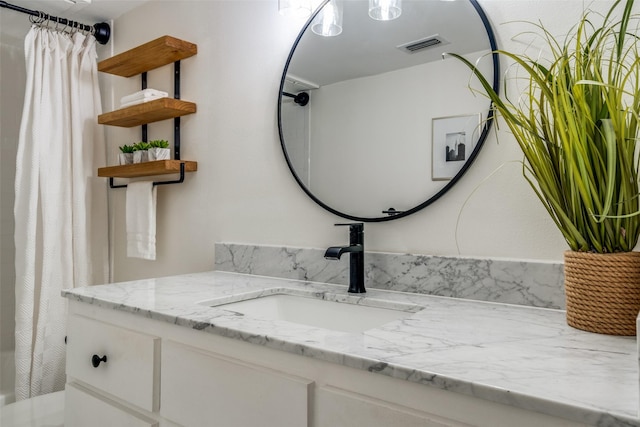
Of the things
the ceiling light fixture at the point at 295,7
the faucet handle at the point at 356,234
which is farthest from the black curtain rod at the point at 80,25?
the faucet handle at the point at 356,234

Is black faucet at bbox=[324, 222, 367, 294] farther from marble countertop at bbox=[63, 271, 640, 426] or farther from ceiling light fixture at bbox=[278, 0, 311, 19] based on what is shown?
ceiling light fixture at bbox=[278, 0, 311, 19]

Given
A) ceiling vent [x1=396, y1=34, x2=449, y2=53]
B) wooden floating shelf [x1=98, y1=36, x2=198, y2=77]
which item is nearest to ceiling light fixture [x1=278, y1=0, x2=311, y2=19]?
ceiling vent [x1=396, y1=34, x2=449, y2=53]

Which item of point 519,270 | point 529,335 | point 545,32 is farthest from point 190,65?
point 529,335

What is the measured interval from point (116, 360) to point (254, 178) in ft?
2.67

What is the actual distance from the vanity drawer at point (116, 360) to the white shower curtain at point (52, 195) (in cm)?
96

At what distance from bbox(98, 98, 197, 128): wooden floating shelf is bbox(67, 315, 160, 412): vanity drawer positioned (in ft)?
3.08

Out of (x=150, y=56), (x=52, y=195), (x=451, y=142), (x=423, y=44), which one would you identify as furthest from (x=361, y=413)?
(x=52, y=195)

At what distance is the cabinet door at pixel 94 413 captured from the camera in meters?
1.07

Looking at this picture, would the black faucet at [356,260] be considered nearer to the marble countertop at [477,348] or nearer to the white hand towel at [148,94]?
the marble countertop at [477,348]

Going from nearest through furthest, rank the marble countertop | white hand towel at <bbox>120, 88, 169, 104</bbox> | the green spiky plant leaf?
the marble countertop → the green spiky plant leaf → white hand towel at <bbox>120, 88, 169, 104</bbox>

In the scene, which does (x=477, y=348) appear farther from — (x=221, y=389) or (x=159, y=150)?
(x=159, y=150)

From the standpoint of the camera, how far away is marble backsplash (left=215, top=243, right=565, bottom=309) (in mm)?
1076

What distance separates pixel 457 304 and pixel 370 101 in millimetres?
658

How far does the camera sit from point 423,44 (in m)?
1.28
